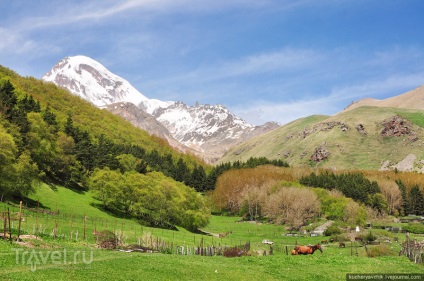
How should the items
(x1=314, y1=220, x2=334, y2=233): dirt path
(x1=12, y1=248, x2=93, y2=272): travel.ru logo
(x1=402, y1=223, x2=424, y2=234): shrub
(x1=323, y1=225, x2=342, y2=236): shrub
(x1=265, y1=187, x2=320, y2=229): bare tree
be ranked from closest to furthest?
(x1=12, y1=248, x2=93, y2=272): travel.ru logo
(x1=323, y1=225, x2=342, y2=236): shrub
(x1=402, y1=223, x2=424, y2=234): shrub
(x1=314, y1=220, x2=334, y2=233): dirt path
(x1=265, y1=187, x2=320, y2=229): bare tree

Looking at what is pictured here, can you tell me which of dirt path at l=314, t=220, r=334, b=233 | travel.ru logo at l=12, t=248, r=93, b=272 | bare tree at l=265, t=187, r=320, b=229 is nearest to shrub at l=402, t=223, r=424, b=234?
dirt path at l=314, t=220, r=334, b=233

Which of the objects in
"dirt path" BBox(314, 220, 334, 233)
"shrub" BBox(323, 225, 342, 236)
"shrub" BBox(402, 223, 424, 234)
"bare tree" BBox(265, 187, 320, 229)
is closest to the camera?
"shrub" BBox(323, 225, 342, 236)

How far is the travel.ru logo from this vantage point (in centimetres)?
2559

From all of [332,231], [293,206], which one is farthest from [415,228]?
[293,206]

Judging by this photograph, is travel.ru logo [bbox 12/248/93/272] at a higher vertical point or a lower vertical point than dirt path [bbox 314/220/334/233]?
higher

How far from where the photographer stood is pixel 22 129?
10088cm

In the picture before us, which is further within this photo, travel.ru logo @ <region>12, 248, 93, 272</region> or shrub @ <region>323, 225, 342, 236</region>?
shrub @ <region>323, 225, 342, 236</region>

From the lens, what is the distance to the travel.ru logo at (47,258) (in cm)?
2559

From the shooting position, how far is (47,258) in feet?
91.0

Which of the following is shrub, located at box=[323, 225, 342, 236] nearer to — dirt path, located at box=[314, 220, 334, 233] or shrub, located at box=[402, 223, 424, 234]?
dirt path, located at box=[314, 220, 334, 233]

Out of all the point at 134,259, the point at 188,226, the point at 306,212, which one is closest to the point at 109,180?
the point at 188,226

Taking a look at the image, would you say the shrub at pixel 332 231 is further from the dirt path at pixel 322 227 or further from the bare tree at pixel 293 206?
the bare tree at pixel 293 206

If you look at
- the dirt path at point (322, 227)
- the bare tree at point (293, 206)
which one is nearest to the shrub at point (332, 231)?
the dirt path at point (322, 227)

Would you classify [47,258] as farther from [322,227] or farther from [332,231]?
[322,227]
